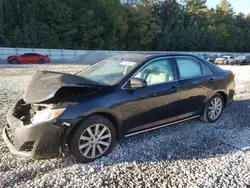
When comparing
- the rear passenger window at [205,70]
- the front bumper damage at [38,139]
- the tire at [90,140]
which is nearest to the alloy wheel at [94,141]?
the tire at [90,140]

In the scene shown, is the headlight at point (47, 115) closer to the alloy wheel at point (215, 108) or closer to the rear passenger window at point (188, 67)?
the rear passenger window at point (188, 67)

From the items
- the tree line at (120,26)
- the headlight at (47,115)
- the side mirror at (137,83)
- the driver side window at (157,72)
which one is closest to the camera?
the headlight at (47,115)

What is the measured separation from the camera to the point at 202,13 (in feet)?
182

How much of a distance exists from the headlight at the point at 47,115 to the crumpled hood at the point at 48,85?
7.6 inches

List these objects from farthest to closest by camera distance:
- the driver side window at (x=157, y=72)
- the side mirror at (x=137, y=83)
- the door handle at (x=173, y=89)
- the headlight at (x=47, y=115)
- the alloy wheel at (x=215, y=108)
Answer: the alloy wheel at (x=215, y=108)
the door handle at (x=173, y=89)
the driver side window at (x=157, y=72)
the side mirror at (x=137, y=83)
the headlight at (x=47, y=115)

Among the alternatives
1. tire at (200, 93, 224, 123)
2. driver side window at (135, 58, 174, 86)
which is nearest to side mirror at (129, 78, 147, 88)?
driver side window at (135, 58, 174, 86)

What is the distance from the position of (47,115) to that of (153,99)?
1.67 metres

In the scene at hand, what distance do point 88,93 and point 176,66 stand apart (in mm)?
1798

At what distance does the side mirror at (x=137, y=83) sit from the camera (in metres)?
3.63

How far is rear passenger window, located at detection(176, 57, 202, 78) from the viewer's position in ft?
14.6

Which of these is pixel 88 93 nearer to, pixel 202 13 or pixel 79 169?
pixel 79 169

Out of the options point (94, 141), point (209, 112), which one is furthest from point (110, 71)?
point (209, 112)

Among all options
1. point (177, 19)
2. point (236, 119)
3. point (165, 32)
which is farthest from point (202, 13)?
point (236, 119)

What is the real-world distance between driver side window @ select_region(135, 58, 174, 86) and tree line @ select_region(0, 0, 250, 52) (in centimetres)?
3275
